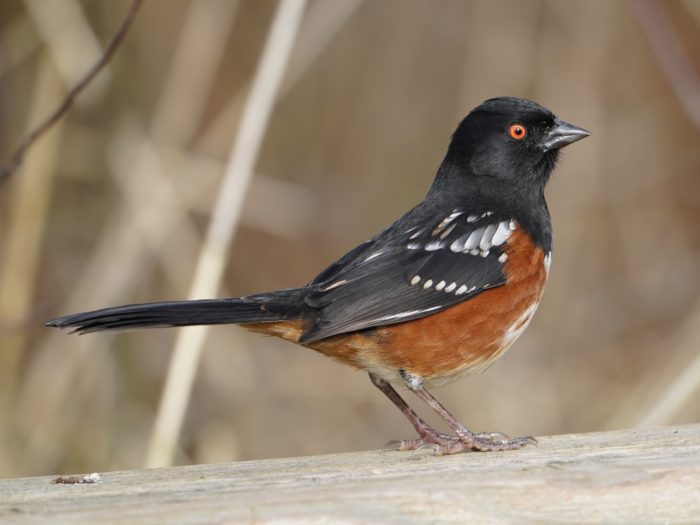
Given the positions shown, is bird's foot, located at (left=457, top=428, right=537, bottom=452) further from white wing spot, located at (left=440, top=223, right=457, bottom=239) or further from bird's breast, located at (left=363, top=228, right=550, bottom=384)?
white wing spot, located at (left=440, top=223, right=457, bottom=239)

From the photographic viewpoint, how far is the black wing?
2389 mm

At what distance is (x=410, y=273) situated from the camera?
8.21 ft

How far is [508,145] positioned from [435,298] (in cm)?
58

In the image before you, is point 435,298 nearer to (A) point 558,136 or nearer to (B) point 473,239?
(B) point 473,239

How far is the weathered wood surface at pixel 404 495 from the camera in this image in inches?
49.9

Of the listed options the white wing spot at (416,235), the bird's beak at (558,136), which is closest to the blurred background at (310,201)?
the bird's beak at (558,136)

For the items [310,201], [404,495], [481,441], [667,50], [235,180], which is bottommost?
[404,495]

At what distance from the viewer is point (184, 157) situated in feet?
11.3

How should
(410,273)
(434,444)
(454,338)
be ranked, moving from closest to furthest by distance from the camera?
(434,444) < (454,338) < (410,273)

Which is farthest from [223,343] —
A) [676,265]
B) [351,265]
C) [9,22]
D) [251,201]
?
[676,265]

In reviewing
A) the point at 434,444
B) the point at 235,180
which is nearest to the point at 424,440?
the point at 434,444

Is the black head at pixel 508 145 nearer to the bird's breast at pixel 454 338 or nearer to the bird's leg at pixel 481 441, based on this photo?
the bird's breast at pixel 454 338

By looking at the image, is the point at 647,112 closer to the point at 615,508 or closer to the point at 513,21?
the point at 513,21

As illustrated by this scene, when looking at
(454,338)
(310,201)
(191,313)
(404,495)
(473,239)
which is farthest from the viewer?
(310,201)
